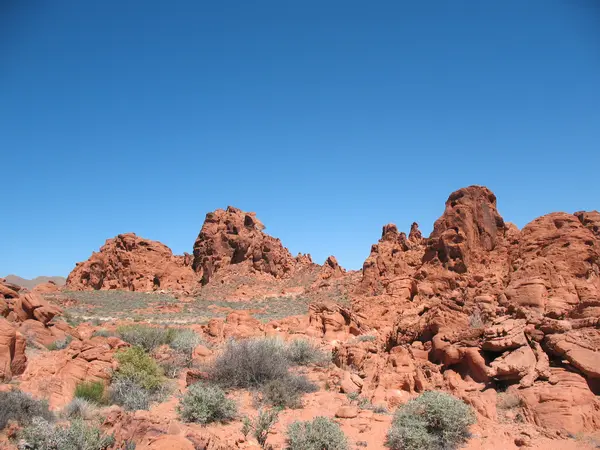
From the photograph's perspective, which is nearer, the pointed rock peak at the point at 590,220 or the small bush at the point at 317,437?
the small bush at the point at 317,437

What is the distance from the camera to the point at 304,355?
12.8m

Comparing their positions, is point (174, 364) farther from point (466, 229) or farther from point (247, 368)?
point (466, 229)

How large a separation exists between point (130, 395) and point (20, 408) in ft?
6.32

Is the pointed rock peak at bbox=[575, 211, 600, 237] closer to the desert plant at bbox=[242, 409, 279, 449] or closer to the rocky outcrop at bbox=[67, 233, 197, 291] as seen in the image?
the desert plant at bbox=[242, 409, 279, 449]

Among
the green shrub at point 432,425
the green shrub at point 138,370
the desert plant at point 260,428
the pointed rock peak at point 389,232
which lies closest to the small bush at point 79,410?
the green shrub at point 138,370

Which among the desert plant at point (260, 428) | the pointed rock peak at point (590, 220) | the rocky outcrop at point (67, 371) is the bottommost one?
the desert plant at point (260, 428)

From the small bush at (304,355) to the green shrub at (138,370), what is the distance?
4.21 m

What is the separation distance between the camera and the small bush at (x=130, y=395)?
26.1 feet

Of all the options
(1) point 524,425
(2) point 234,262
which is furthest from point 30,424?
(2) point 234,262

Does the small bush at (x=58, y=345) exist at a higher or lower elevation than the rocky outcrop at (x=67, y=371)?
higher

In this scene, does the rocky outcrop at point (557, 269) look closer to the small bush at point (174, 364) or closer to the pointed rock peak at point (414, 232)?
the small bush at point (174, 364)

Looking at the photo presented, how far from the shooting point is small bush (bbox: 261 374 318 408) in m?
8.76

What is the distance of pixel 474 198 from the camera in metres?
18.6

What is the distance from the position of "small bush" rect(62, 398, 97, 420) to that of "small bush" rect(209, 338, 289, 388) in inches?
122
